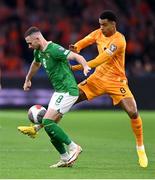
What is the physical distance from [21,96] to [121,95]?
1384 cm

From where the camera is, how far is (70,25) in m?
29.1

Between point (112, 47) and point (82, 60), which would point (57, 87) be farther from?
point (112, 47)

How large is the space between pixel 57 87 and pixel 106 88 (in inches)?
55.9

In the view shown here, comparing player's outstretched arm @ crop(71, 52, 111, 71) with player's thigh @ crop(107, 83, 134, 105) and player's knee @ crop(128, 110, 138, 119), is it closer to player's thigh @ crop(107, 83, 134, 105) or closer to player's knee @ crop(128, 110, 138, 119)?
player's thigh @ crop(107, 83, 134, 105)

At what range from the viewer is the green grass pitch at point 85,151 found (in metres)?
10.7

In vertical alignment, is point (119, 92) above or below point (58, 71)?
below

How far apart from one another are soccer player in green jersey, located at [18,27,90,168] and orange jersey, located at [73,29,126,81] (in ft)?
3.01

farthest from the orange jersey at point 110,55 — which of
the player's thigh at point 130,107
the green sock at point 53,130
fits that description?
the green sock at point 53,130

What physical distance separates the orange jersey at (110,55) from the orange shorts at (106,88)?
0.07 m

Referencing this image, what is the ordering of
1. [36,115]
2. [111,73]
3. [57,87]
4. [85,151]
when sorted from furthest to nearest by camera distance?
[85,151] → [111,73] → [36,115] → [57,87]

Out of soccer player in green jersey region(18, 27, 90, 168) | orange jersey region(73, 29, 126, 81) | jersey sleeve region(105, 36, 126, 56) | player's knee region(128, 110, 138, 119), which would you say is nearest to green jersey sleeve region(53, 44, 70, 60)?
soccer player in green jersey region(18, 27, 90, 168)

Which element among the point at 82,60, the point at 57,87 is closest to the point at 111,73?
the point at 57,87

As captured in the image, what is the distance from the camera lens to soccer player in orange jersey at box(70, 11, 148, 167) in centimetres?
1239

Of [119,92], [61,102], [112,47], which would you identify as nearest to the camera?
[61,102]
